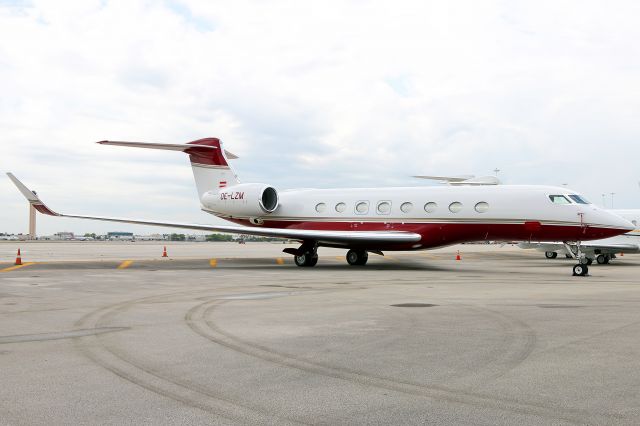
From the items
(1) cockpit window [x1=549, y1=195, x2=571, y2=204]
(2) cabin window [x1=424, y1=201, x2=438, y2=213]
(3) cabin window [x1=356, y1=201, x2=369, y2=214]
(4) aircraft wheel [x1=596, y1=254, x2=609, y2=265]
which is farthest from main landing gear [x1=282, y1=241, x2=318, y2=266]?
(4) aircraft wheel [x1=596, y1=254, x2=609, y2=265]

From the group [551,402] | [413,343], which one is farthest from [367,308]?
[551,402]

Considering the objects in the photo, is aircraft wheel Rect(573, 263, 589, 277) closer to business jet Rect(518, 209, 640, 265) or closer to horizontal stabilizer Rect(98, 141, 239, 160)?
business jet Rect(518, 209, 640, 265)

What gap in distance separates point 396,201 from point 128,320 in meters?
14.9

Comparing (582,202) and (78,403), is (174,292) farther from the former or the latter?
(582,202)

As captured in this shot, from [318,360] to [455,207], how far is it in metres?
15.5

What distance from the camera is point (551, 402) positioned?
419 cm

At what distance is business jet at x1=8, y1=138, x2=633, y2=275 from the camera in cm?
1909

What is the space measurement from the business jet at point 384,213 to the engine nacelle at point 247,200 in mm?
42

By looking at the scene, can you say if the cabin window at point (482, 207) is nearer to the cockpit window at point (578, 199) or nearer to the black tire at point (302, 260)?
the cockpit window at point (578, 199)

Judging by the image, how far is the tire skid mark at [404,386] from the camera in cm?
392

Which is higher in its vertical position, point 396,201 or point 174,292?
point 396,201

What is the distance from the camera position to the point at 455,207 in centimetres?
2027

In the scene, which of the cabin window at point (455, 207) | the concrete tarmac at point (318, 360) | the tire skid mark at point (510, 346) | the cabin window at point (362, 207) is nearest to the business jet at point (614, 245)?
the cabin window at point (455, 207)

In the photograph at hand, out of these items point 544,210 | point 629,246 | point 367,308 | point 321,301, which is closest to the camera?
point 367,308
